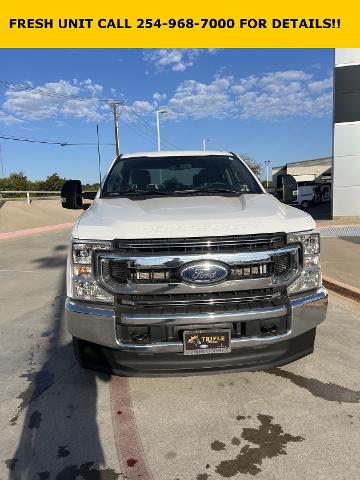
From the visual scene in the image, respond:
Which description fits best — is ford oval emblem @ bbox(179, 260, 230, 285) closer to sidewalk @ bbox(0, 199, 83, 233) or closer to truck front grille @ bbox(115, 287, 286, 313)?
truck front grille @ bbox(115, 287, 286, 313)

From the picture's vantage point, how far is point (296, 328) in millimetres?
3043

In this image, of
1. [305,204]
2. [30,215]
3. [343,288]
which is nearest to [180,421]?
[343,288]

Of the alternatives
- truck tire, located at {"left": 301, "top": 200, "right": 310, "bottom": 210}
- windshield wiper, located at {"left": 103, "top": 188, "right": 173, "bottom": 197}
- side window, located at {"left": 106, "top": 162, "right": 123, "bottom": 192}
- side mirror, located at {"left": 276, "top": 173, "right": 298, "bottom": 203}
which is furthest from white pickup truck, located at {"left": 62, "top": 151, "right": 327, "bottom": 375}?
truck tire, located at {"left": 301, "top": 200, "right": 310, "bottom": 210}

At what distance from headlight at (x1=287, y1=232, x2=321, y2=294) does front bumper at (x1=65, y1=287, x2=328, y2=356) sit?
83 mm

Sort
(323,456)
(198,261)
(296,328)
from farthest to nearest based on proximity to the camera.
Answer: (296,328)
(198,261)
(323,456)

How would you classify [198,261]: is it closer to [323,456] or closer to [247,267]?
[247,267]

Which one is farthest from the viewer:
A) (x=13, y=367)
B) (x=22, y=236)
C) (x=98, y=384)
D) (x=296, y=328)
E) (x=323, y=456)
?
(x=22, y=236)

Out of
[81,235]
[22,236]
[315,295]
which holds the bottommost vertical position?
[22,236]

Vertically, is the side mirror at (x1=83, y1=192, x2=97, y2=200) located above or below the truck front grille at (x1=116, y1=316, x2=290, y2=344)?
above

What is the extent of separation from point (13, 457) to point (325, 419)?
2.09 metres

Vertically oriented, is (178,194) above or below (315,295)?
above

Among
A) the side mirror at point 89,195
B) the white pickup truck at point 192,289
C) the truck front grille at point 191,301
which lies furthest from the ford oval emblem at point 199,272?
the side mirror at point 89,195

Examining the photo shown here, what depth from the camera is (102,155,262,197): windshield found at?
14.1 ft

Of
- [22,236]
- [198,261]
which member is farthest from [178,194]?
[22,236]
